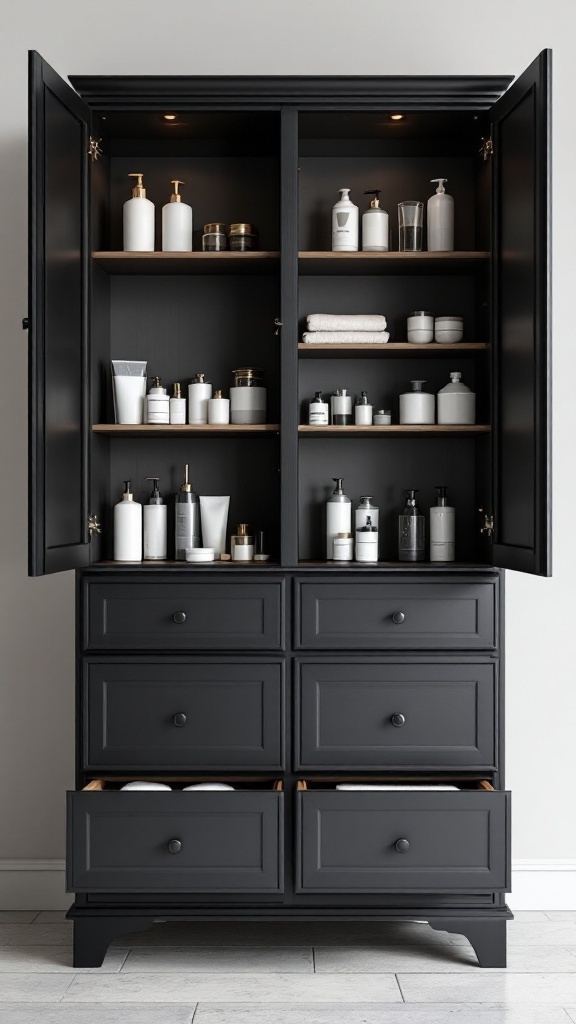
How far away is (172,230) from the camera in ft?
8.60

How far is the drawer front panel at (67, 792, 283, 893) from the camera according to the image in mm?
2355

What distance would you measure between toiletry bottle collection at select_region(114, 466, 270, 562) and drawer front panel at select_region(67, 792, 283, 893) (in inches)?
25.0

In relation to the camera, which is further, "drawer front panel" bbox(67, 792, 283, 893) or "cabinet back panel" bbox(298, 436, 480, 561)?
"cabinet back panel" bbox(298, 436, 480, 561)

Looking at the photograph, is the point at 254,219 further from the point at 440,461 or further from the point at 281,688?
the point at 281,688

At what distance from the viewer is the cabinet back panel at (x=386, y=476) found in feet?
9.05

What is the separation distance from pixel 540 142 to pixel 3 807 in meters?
2.34

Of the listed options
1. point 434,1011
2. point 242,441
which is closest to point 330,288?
point 242,441

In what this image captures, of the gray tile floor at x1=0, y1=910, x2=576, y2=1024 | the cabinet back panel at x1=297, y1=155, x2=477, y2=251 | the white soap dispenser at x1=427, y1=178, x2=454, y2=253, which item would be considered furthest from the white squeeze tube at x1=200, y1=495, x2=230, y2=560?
the gray tile floor at x1=0, y1=910, x2=576, y2=1024

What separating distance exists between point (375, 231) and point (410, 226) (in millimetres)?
96

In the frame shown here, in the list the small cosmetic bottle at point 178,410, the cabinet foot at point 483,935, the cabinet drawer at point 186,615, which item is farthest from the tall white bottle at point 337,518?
the cabinet foot at point 483,935

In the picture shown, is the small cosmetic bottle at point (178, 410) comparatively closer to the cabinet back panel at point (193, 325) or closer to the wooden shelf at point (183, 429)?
the wooden shelf at point (183, 429)

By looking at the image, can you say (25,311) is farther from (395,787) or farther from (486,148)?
(395,787)

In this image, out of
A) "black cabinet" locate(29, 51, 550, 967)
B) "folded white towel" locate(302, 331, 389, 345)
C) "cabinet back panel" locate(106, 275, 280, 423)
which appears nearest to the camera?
"black cabinet" locate(29, 51, 550, 967)

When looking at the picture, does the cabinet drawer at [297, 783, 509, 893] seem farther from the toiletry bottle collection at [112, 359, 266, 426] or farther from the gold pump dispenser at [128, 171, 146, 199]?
the gold pump dispenser at [128, 171, 146, 199]
